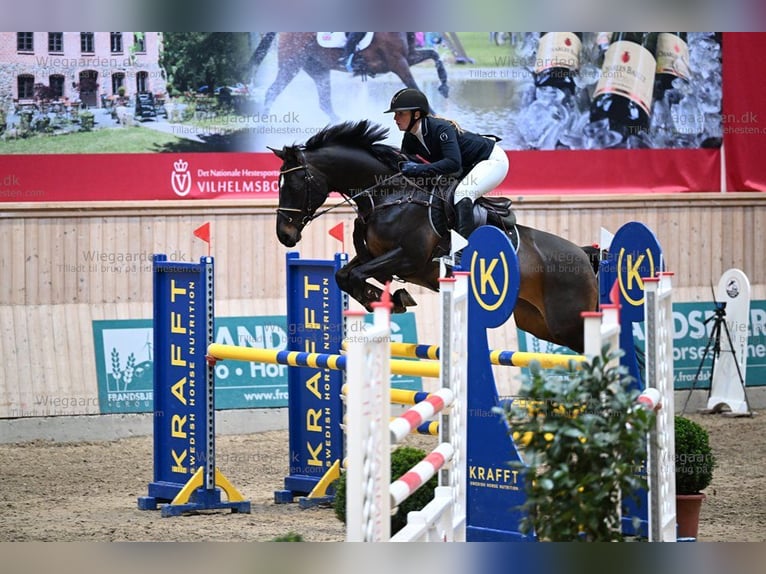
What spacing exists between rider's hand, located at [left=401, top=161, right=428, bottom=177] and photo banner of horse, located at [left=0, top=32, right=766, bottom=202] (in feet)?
8.91

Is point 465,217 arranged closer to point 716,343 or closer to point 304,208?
point 304,208

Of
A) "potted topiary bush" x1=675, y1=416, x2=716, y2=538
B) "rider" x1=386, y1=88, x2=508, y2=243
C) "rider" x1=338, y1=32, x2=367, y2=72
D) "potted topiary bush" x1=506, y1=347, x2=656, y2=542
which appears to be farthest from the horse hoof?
"rider" x1=338, y1=32, x2=367, y2=72

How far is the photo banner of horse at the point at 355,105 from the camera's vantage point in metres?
8.01

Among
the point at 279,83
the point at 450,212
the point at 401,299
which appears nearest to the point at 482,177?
the point at 450,212

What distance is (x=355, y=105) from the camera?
27.2ft

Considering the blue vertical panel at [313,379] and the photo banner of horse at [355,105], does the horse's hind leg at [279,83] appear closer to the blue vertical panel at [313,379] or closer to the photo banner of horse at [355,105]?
the photo banner of horse at [355,105]

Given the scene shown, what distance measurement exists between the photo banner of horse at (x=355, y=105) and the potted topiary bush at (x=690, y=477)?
428 centimetres

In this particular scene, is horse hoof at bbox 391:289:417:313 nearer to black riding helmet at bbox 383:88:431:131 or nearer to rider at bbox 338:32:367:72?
black riding helmet at bbox 383:88:431:131

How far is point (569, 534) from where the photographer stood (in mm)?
3199

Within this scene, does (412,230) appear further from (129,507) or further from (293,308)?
(129,507)

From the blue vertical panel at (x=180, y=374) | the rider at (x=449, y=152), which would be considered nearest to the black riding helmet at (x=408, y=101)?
the rider at (x=449, y=152)

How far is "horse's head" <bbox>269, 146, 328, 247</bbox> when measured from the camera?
563 cm

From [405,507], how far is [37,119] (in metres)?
5.23

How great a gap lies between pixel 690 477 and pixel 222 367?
4.31m
